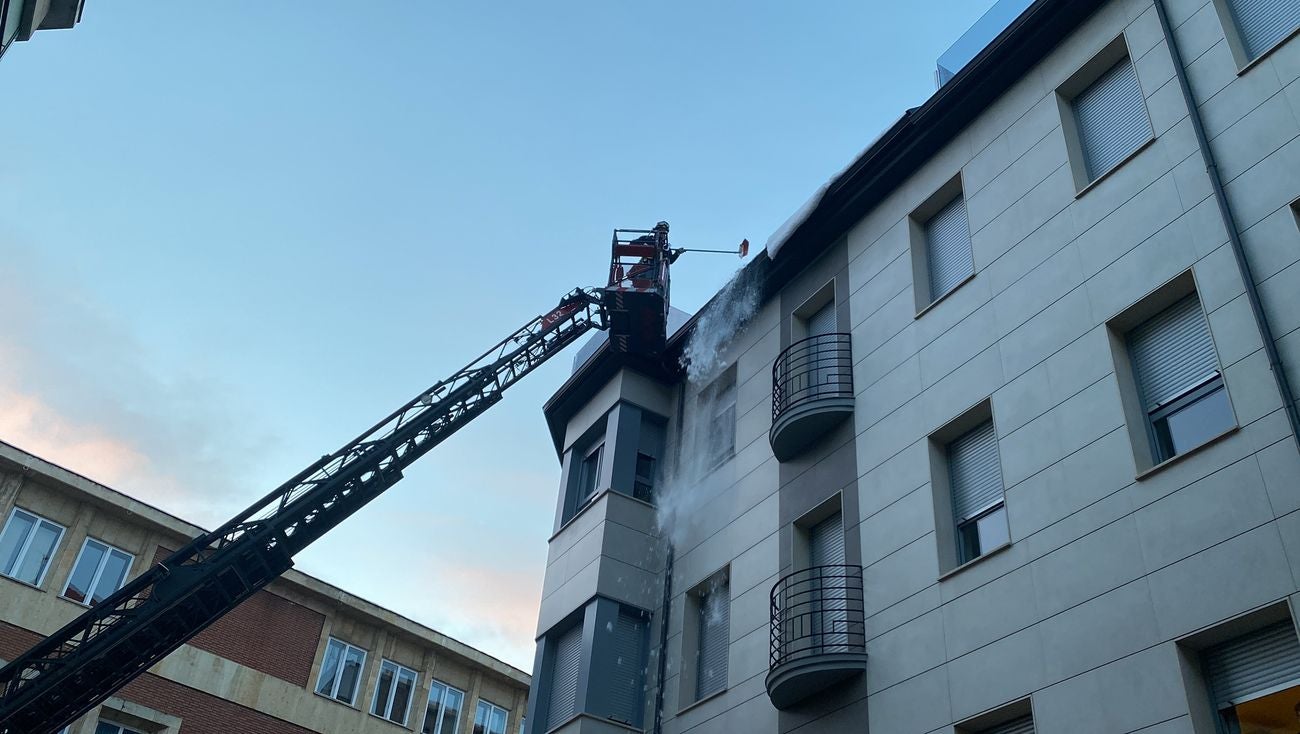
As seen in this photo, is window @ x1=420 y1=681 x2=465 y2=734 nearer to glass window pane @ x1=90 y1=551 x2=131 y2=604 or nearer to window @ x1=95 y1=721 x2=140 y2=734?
window @ x1=95 y1=721 x2=140 y2=734

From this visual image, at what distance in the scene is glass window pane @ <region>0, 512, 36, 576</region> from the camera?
3259 cm

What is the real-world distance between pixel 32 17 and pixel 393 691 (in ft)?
105

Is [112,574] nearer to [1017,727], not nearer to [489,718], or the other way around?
[489,718]

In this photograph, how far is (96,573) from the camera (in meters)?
34.2

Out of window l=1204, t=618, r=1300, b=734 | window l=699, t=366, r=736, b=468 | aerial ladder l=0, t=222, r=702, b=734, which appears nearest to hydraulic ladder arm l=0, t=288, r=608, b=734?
aerial ladder l=0, t=222, r=702, b=734

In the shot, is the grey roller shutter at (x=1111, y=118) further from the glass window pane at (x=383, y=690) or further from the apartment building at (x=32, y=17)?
the glass window pane at (x=383, y=690)

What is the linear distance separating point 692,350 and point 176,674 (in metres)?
20.5

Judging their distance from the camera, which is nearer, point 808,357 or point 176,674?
point 808,357

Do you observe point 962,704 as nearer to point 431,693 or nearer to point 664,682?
point 664,682

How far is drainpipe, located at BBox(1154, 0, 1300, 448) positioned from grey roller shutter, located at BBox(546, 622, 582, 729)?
14077 mm

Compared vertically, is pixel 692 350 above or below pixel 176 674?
above

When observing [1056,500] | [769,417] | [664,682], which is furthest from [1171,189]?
[664,682]

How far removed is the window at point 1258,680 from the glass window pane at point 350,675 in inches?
1304

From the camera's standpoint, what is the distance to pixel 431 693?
42.2 m
